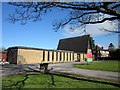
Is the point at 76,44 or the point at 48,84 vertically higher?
the point at 76,44

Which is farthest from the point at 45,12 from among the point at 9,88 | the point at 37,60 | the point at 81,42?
the point at 81,42

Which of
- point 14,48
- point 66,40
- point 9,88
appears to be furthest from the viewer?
point 66,40

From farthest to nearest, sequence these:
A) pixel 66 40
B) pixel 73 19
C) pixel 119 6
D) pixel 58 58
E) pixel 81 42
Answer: pixel 66 40 → pixel 81 42 → pixel 58 58 → pixel 73 19 → pixel 119 6

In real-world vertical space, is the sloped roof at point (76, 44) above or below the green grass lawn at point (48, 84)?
above

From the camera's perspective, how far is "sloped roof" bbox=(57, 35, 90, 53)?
67.2 m

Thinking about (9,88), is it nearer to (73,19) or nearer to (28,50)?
(73,19)

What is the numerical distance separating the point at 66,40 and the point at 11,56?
104 feet

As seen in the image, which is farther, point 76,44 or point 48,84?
point 76,44

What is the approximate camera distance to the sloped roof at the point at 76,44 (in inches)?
2645

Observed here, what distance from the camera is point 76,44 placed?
227ft

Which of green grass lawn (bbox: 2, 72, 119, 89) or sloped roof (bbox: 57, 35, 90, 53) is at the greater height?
sloped roof (bbox: 57, 35, 90, 53)

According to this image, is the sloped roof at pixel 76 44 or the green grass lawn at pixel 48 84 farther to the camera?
the sloped roof at pixel 76 44

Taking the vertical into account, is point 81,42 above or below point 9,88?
above

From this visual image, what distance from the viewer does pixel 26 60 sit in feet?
143
